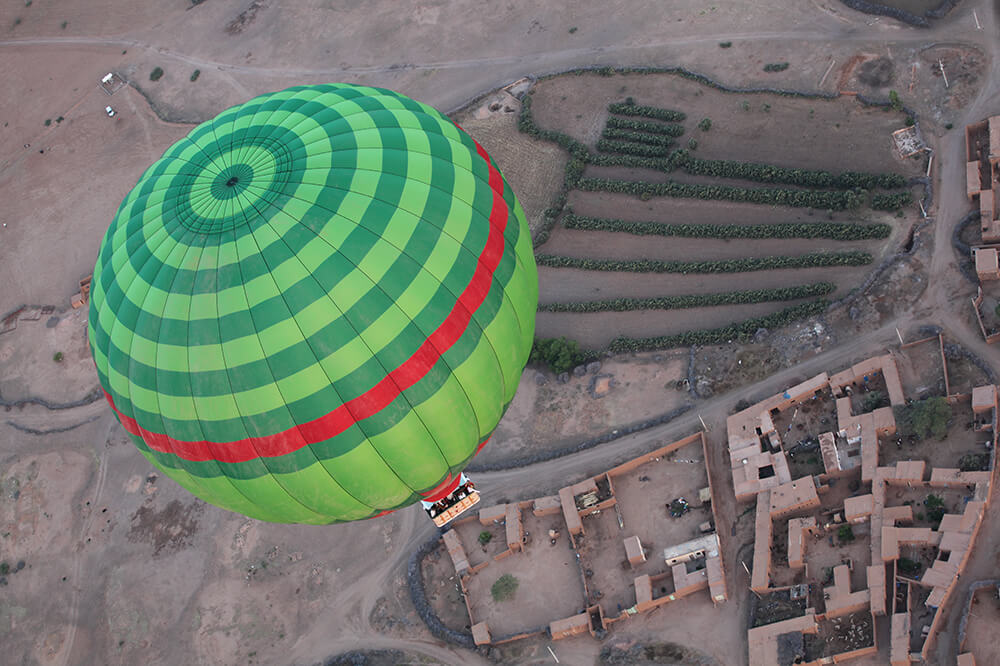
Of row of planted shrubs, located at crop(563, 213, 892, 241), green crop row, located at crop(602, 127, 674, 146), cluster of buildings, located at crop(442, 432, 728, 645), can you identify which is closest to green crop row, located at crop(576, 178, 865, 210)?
row of planted shrubs, located at crop(563, 213, 892, 241)

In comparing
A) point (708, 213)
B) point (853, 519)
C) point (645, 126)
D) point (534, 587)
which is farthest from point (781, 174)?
point (534, 587)

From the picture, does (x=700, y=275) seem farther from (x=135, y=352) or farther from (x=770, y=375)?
(x=135, y=352)

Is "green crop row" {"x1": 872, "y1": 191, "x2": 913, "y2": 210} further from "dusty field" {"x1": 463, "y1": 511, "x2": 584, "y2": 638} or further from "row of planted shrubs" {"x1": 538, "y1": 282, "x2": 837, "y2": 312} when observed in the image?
"dusty field" {"x1": 463, "y1": 511, "x2": 584, "y2": 638}

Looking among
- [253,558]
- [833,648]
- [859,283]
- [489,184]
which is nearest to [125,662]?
[253,558]

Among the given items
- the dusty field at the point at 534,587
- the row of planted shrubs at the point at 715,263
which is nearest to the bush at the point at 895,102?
the row of planted shrubs at the point at 715,263

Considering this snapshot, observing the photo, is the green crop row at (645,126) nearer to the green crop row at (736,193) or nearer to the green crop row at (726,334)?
the green crop row at (736,193)
